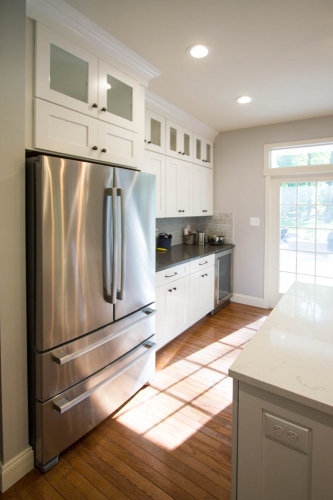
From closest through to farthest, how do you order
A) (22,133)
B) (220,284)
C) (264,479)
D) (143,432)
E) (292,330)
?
(264,479), (292,330), (22,133), (143,432), (220,284)

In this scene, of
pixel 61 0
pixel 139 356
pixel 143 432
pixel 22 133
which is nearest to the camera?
pixel 22 133

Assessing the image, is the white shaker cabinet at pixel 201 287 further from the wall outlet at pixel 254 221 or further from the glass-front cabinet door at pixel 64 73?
the glass-front cabinet door at pixel 64 73

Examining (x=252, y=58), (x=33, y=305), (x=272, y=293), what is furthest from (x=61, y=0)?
(x=272, y=293)

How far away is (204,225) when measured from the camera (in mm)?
4641

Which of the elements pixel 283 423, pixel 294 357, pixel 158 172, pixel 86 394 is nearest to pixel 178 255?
pixel 158 172

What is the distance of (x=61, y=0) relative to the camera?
1.56 metres

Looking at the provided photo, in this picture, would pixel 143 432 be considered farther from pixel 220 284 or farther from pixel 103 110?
pixel 220 284

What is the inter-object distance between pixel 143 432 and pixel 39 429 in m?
0.67

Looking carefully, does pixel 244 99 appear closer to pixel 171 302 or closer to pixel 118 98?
pixel 118 98

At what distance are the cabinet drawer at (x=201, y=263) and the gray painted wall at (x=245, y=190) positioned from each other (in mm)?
836

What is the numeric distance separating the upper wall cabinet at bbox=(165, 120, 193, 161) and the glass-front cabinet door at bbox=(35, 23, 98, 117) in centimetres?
147

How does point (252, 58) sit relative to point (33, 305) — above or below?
above

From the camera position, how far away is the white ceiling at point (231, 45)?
65.0 inches

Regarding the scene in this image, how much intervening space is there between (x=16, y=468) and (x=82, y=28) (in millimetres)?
Result: 2521
